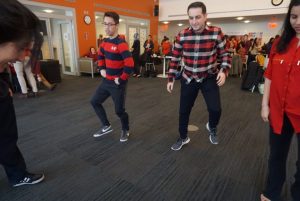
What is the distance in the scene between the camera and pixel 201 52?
6.85 ft

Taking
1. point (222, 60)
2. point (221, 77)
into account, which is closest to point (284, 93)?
point (221, 77)

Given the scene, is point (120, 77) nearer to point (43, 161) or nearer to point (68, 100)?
point (43, 161)

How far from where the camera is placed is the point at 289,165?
2160 mm

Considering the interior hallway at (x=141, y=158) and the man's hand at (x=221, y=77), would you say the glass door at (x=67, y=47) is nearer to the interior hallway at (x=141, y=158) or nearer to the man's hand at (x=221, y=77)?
the interior hallway at (x=141, y=158)

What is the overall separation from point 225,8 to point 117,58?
28.7ft

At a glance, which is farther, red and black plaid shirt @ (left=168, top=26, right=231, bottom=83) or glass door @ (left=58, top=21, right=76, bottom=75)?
glass door @ (left=58, top=21, right=76, bottom=75)

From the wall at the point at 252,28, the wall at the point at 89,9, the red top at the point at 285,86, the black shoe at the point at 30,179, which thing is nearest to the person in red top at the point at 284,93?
the red top at the point at 285,86

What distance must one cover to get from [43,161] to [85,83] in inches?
173

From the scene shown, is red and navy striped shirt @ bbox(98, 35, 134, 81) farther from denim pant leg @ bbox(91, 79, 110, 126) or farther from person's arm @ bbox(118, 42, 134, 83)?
denim pant leg @ bbox(91, 79, 110, 126)

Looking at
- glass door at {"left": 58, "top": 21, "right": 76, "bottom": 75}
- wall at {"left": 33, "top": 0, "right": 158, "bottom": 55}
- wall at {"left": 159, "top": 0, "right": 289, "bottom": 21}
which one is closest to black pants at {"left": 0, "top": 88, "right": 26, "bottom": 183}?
wall at {"left": 33, "top": 0, "right": 158, "bottom": 55}

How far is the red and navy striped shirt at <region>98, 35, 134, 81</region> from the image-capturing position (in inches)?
90.3

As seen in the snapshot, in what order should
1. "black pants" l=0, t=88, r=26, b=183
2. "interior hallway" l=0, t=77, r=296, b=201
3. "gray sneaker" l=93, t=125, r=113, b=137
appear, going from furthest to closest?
"gray sneaker" l=93, t=125, r=113, b=137, "interior hallway" l=0, t=77, r=296, b=201, "black pants" l=0, t=88, r=26, b=183

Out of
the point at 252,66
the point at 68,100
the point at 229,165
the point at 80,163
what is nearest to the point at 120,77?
the point at 80,163

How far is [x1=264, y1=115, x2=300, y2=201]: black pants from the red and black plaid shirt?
0.92m
